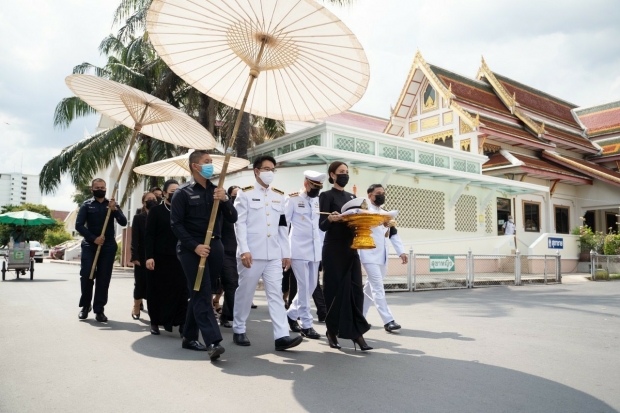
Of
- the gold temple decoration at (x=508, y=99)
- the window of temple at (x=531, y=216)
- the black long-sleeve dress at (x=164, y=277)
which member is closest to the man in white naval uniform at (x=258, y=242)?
the black long-sleeve dress at (x=164, y=277)

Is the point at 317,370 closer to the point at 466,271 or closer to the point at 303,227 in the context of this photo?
the point at 303,227

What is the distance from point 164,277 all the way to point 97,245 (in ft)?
5.26

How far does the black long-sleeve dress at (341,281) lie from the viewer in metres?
5.17

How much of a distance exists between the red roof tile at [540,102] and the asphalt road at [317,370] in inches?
940

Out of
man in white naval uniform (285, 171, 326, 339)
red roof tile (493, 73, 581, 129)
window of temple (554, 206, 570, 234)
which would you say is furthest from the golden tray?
red roof tile (493, 73, 581, 129)

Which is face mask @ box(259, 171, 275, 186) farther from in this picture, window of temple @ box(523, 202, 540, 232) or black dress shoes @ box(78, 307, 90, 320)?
window of temple @ box(523, 202, 540, 232)

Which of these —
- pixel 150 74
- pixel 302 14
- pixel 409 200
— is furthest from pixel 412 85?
pixel 302 14

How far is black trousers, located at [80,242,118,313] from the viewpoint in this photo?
706cm

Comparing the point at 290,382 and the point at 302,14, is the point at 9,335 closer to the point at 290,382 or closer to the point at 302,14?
the point at 290,382

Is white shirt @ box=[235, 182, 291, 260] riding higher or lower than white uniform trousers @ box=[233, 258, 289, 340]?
higher

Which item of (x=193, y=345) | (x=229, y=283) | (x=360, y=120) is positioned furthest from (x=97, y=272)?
(x=360, y=120)

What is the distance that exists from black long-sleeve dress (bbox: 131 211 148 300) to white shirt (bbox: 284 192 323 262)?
2.51 m

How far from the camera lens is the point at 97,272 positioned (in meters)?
7.18

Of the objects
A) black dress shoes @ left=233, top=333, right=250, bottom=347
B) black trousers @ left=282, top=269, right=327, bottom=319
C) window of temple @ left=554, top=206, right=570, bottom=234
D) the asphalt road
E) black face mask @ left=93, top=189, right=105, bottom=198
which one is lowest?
the asphalt road
